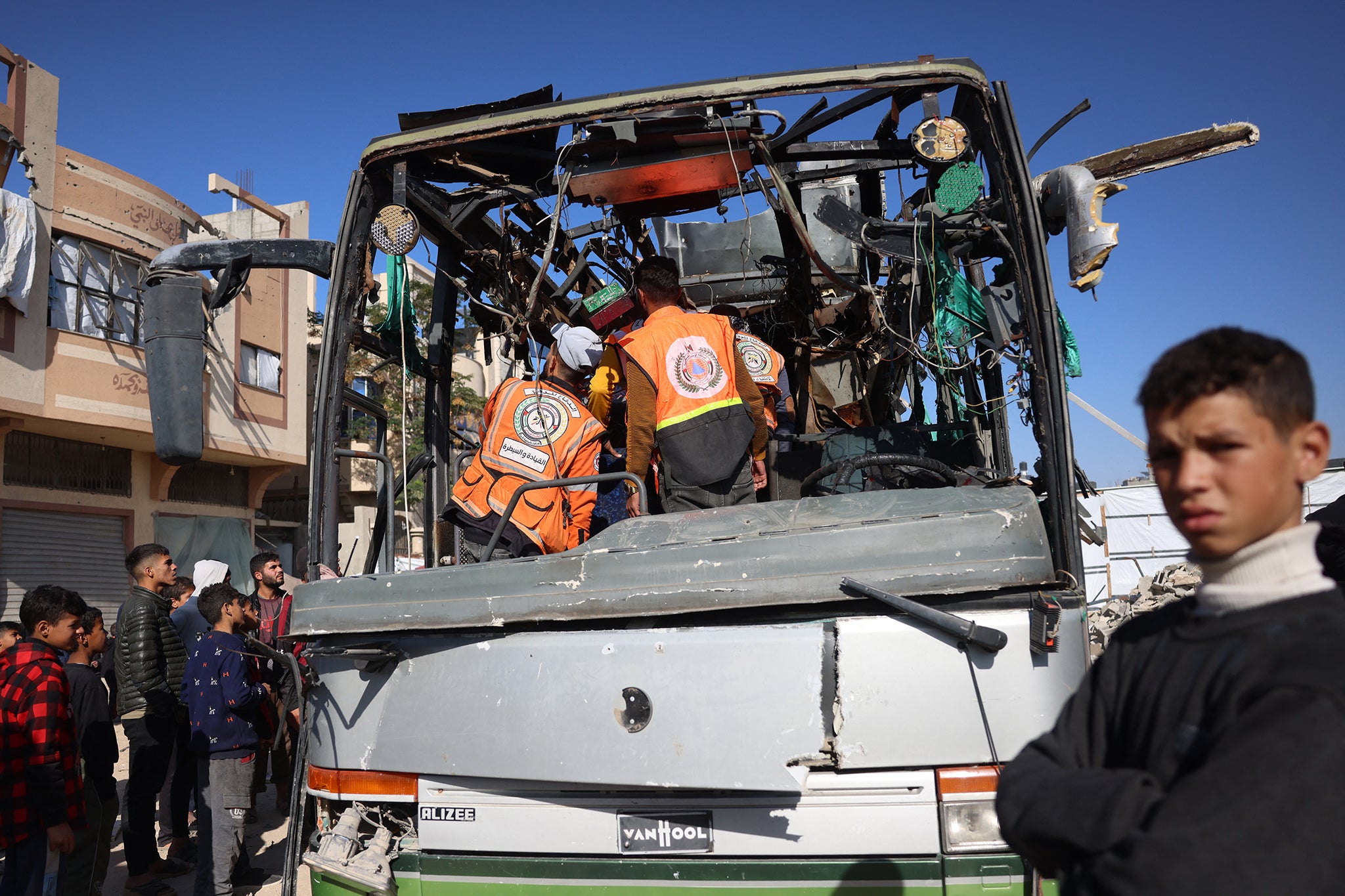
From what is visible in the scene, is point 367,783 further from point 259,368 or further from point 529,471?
point 259,368

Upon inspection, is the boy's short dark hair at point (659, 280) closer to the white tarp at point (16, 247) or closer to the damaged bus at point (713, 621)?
the damaged bus at point (713, 621)

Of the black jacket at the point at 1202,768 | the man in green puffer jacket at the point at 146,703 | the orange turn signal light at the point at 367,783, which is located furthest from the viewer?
the man in green puffer jacket at the point at 146,703

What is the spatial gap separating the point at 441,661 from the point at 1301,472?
6.39 ft

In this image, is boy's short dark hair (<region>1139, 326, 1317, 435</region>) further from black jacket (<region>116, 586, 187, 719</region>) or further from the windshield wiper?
black jacket (<region>116, 586, 187, 719</region>)

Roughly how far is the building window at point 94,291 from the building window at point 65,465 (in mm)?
1638

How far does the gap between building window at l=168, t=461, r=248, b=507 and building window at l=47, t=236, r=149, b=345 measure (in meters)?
2.52

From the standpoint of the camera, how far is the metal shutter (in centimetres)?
1181

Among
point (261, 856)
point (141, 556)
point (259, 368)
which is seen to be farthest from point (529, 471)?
point (259, 368)

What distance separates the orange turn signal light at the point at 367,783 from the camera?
2359 millimetres

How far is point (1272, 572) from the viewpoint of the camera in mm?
1055

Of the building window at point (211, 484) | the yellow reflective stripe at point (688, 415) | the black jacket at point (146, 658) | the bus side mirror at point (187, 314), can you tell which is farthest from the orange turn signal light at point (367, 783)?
the building window at point (211, 484)

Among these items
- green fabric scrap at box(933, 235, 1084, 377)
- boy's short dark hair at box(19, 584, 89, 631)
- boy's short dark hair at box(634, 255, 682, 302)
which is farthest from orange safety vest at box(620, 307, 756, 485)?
boy's short dark hair at box(19, 584, 89, 631)

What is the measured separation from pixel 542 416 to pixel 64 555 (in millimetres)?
12313

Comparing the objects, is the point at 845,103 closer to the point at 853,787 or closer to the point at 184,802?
the point at 853,787
